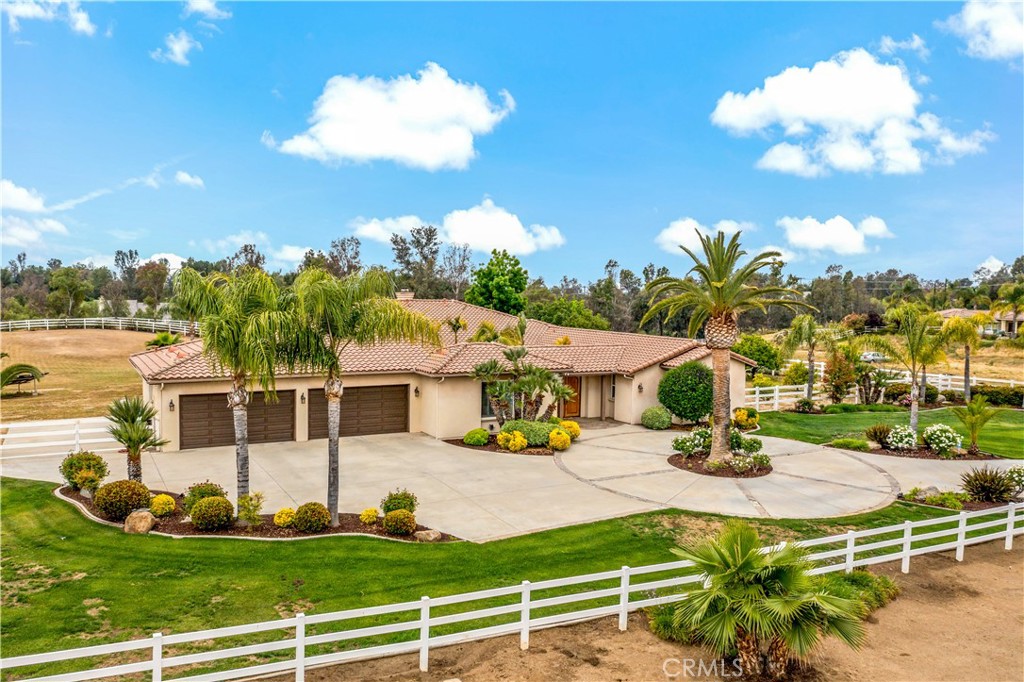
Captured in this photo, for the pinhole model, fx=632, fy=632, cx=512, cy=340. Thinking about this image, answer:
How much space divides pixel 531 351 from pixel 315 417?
948cm

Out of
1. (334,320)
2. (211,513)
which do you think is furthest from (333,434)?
(211,513)

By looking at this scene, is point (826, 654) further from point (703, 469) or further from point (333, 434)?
point (703, 469)

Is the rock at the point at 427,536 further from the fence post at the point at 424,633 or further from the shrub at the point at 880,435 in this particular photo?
the shrub at the point at 880,435

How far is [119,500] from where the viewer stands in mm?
13531

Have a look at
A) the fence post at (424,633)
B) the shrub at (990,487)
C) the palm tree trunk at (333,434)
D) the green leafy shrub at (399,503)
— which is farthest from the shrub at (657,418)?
the fence post at (424,633)

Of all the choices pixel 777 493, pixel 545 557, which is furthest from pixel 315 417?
pixel 777 493

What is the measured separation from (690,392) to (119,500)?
2023 centimetres

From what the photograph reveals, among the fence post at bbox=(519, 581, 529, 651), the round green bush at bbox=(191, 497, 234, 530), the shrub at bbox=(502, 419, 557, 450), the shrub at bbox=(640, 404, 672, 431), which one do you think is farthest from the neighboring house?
the fence post at bbox=(519, 581, 529, 651)

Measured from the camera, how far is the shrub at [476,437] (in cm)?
2278

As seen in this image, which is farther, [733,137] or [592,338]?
[733,137]

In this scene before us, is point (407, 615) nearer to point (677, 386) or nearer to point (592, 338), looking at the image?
point (677, 386)

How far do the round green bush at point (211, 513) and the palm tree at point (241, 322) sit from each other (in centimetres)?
47

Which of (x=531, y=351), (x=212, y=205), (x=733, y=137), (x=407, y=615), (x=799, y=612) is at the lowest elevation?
(x=407, y=615)

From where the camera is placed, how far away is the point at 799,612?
8031 mm
